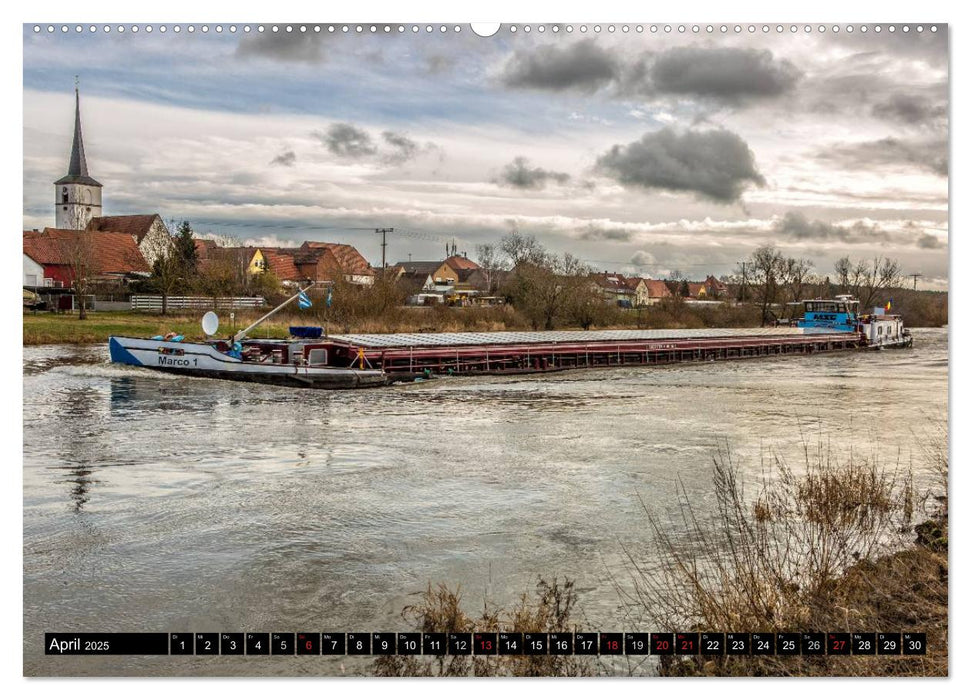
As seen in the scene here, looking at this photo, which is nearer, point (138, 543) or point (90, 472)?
point (138, 543)

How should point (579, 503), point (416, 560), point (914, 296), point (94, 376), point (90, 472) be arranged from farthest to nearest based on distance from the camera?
point (94, 376), point (90, 472), point (579, 503), point (914, 296), point (416, 560)

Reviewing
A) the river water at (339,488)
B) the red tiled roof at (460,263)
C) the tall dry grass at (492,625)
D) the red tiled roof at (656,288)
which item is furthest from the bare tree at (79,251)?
the red tiled roof at (656,288)

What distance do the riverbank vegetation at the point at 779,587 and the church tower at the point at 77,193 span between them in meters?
3.46

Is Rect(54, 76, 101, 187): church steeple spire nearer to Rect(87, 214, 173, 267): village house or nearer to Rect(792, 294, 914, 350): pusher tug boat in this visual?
Rect(87, 214, 173, 267): village house

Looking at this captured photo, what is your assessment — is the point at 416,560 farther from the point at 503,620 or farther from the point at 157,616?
the point at 157,616

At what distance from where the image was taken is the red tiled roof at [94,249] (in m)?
5.17

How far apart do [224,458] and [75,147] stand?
4.29 meters

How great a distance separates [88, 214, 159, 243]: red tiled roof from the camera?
6.05 m

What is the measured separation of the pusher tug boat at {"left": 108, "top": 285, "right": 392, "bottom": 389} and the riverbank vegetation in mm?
8975

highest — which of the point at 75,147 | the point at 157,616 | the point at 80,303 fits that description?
the point at 75,147

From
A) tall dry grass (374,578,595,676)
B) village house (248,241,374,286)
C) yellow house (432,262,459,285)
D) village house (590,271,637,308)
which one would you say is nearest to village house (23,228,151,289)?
village house (248,241,374,286)

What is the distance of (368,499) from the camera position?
279 inches

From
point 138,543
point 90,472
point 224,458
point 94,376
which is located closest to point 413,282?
point 94,376

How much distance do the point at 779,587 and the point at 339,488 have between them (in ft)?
14.1
